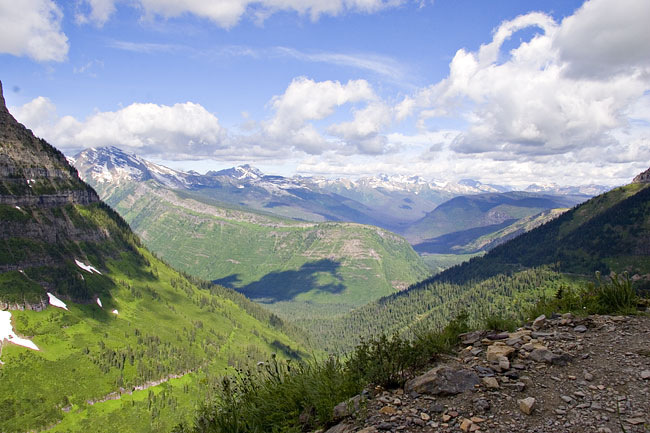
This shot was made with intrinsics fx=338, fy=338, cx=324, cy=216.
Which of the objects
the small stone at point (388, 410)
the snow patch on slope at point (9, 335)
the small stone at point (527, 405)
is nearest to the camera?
the small stone at point (527, 405)

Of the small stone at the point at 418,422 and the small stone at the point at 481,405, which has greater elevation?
the small stone at the point at 418,422

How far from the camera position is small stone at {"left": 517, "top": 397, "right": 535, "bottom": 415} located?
6816 millimetres

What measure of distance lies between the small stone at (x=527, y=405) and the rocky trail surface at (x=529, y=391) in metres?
0.02

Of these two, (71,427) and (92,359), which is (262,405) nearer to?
(71,427)

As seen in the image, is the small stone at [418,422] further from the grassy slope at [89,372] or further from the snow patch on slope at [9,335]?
the snow patch on slope at [9,335]

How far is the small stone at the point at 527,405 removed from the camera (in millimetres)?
6816


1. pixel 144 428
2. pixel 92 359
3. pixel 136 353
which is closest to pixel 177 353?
pixel 136 353

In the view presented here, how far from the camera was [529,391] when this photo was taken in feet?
25.1

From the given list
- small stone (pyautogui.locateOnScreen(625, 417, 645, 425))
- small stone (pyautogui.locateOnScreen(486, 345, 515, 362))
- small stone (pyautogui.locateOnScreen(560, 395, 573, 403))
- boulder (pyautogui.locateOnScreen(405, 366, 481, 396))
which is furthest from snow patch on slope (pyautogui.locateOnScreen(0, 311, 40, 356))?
small stone (pyautogui.locateOnScreen(625, 417, 645, 425))

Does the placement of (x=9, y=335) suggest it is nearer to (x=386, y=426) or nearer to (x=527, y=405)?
(x=386, y=426)

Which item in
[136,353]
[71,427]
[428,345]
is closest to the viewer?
[428,345]

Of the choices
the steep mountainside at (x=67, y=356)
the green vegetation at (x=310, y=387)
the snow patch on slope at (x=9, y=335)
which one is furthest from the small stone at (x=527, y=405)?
the snow patch on slope at (x=9, y=335)

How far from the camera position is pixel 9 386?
398 feet

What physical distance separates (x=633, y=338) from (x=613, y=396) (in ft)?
13.1
